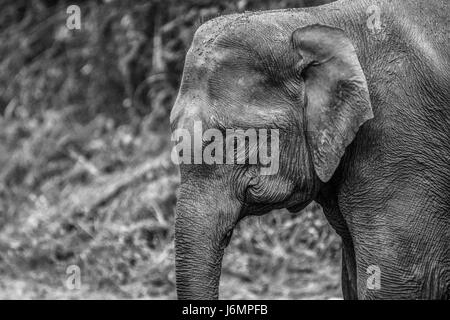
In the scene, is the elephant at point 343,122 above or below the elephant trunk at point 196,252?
above

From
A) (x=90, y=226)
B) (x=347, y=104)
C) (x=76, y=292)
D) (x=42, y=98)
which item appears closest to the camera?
(x=347, y=104)

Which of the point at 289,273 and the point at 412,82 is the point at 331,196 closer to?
the point at 412,82

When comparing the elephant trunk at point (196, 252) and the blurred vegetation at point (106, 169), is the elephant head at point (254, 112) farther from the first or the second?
the blurred vegetation at point (106, 169)

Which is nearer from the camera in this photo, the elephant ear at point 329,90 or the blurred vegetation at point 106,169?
the elephant ear at point 329,90

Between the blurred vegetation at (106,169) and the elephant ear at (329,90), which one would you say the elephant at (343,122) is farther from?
the blurred vegetation at (106,169)

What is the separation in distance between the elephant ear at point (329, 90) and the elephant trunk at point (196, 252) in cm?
51

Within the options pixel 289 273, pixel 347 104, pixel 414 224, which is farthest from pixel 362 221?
pixel 289 273

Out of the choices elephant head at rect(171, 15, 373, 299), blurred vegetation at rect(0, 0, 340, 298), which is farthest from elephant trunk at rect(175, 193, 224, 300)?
blurred vegetation at rect(0, 0, 340, 298)

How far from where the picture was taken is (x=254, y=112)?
14.0ft

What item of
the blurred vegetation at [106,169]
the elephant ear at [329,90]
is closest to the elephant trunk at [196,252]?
the elephant ear at [329,90]

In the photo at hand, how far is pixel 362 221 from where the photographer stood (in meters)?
4.38

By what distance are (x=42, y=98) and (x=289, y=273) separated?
11.6 feet

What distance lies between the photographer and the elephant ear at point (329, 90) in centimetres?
420

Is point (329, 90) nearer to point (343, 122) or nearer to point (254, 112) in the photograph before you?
point (343, 122)
